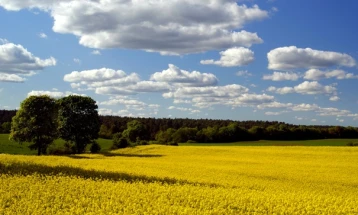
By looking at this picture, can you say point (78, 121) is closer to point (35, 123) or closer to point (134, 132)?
point (35, 123)

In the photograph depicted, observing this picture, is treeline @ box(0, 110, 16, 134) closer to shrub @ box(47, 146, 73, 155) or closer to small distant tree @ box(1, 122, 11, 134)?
small distant tree @ box(1, 122, 11, 134)

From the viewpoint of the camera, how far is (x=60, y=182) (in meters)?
22.1

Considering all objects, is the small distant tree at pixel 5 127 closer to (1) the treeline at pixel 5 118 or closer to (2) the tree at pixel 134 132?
(1) the treeline at pixel 5 118

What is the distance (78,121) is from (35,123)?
7191mm

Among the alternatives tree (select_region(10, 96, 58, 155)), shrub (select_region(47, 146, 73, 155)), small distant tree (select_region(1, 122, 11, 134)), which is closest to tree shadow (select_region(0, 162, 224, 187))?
tree (select_region(10, 96, 58, 155))

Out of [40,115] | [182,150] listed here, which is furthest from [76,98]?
[182,150]

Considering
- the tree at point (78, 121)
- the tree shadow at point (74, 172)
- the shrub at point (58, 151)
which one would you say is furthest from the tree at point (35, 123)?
the tree shadow at point (74, 172)

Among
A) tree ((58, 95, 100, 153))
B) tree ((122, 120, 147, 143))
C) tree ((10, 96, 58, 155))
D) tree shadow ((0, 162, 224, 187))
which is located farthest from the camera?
tree ((122, 120, 147, 143))

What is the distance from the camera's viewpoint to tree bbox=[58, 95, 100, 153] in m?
69.4

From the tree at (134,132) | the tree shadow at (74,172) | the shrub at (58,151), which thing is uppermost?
the tree at (134,132)

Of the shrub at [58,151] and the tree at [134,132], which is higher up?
the tree at [134,132]

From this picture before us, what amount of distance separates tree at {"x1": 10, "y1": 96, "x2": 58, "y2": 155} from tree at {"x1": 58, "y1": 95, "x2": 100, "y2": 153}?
2.22 metres

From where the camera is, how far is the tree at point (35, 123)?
212 feet

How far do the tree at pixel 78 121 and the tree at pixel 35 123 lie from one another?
7.29 feet
